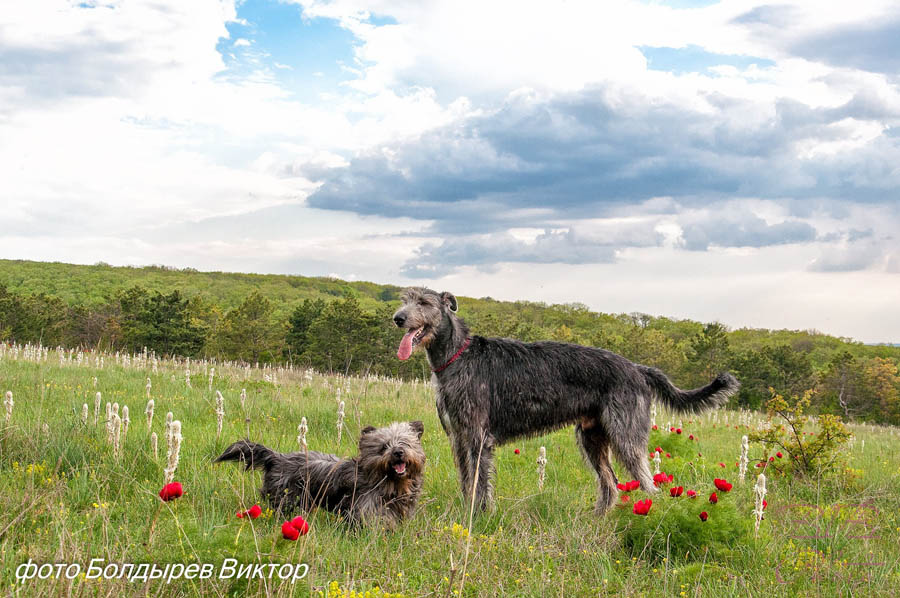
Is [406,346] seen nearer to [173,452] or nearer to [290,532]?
[173,452]

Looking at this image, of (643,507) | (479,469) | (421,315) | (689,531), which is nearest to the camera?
(643,507)

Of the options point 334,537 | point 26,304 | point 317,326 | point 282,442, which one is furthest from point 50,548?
point 26,304

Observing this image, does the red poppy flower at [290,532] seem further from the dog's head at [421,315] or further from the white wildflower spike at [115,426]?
the dog's head at [421,315]

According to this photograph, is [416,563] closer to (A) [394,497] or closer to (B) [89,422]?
(A) [394,497]

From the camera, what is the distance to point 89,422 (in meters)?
7.44

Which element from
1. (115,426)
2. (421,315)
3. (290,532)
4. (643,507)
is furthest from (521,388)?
(290,532)

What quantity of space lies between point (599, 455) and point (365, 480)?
307cm

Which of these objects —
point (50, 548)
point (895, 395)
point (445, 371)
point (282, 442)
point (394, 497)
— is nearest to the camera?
point (50, 548)

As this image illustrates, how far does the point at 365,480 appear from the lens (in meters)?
5.32

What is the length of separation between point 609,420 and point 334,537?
330cm

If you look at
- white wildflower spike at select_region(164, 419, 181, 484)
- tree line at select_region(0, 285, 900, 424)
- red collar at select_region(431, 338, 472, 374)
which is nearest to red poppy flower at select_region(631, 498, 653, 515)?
red collar at select_region(431, 338, 472, 374)

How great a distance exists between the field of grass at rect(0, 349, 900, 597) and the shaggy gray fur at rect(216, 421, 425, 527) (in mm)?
159

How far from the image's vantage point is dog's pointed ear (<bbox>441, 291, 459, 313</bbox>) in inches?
273

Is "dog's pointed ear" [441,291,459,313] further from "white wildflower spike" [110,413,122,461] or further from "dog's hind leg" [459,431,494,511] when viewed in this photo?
"white wildflower spike" [110,413,122,461]
